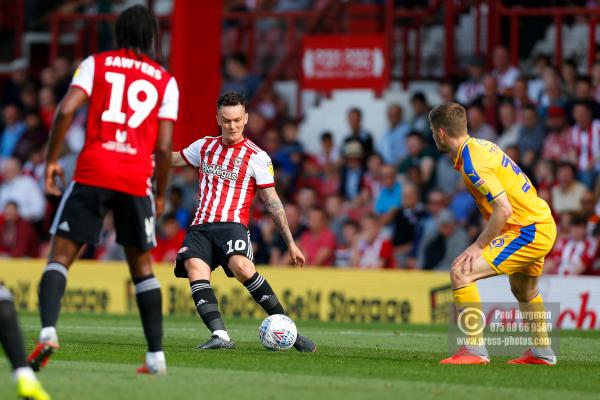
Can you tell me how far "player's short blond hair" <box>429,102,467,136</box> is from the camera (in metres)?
9.07

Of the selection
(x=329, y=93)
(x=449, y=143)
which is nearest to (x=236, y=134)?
(x=449, y=143)

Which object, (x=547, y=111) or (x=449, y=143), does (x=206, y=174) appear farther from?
(x=547, y=111)

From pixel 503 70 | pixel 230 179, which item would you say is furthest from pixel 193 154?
pixel 503 70

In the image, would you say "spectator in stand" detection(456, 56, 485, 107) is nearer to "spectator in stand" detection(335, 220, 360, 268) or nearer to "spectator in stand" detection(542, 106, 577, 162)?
"spectator in stand" detection(542, 106, 577, 162)

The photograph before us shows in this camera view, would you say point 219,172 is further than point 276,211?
Yes

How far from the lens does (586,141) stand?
57.4 feet

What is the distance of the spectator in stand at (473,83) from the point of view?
19406mm

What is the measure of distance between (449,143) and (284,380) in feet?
7.87

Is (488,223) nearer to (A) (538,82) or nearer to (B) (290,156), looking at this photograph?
(A) (538,82)

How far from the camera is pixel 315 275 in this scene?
16.9 metres

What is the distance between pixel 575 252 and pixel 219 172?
7.24m

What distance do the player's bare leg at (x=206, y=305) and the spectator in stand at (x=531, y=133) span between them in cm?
846

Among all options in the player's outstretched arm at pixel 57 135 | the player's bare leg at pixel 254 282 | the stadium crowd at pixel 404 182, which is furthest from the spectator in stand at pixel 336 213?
the player's outstretched arm at pixel 57 135

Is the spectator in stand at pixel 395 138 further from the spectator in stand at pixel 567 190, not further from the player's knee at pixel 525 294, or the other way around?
the player's knee at pixel 525 294
